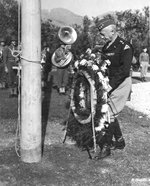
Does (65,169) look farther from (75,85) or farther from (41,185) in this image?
(75,85)

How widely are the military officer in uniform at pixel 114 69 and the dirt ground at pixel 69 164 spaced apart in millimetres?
346

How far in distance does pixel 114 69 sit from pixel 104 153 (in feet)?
4.40

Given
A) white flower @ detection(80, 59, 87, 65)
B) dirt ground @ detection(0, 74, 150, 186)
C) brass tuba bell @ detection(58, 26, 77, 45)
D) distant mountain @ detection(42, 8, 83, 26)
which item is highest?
distant mountain @ detection(42, 8, 83, 26)

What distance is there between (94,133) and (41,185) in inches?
60.2

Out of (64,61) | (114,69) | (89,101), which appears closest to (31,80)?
(89,101)

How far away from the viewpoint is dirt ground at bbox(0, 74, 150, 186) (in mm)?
4699

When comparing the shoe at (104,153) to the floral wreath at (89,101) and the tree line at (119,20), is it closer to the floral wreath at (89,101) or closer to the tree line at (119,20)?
the floral wreath at (89,101)

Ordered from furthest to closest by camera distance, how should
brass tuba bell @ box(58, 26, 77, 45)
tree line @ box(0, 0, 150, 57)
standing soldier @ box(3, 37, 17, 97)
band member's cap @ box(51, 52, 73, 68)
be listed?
tree line @ box(0, 0, 150, 57) < brass tuba bell @ box(58, 26, 77, 45) < band member's cap @ box(51, 52, 73, 68) < standing soldier @ box(3, 37, 17, 97)

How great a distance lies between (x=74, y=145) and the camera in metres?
6.21

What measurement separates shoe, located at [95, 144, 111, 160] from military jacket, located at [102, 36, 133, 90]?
96 centimetres

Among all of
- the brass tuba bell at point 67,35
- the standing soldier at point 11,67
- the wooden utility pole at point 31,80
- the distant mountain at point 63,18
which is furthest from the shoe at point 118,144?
the distant mountain at point 63,18

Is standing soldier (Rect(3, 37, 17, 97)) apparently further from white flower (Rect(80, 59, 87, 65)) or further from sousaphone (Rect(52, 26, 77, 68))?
white flower (Rect(80, 59, 87, 65))

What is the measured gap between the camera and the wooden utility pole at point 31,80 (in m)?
4.93

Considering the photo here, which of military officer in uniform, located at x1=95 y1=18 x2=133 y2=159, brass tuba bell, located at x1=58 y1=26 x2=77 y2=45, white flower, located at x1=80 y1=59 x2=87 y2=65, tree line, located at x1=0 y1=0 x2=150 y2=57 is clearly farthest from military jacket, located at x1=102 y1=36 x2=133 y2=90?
tree line, located at x1=0 y1=0 x2=150 y2=57
